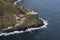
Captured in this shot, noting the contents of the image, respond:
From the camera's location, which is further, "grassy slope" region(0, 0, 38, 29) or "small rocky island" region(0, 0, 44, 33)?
"grassy slope" region(0, 0, 38, 29)

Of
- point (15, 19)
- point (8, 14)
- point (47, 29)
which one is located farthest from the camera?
point (8, 14)

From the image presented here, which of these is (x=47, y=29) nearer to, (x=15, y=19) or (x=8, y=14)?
(x=15, y=19)

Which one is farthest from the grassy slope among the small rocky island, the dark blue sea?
the dark blue sea

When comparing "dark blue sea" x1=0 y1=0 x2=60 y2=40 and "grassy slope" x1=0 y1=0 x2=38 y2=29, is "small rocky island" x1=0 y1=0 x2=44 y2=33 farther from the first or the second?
"dark blue sea" x1=0 y1=0 x2=60 y2=40

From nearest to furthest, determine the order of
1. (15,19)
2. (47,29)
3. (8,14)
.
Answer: (47,29) → (15,19) → (8,14)

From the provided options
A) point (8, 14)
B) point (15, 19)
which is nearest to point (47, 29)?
point (15, 19)

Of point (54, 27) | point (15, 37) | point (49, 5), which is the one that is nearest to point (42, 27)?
point (54, 27)

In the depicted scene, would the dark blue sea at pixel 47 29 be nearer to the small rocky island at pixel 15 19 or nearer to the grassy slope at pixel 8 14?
the small rocky island at pixel 15 19

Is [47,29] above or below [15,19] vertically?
below
